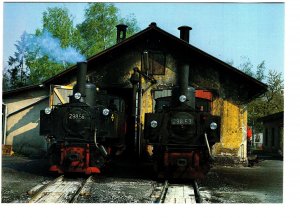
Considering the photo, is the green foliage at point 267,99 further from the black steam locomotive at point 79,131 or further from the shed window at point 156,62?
the black steam locomotive at point 79,131

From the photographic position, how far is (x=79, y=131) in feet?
33.3

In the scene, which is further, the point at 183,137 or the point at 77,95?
the point at 77,95

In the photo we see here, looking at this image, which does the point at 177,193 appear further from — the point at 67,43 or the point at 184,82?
the point at 67,43

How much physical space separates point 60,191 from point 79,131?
7.10 feet

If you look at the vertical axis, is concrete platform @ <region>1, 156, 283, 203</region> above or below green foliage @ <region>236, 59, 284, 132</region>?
below

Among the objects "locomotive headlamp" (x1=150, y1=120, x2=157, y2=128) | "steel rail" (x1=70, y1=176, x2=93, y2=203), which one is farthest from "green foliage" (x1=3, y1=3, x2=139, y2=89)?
"steel rail" (x1=70, y1=176, x2=93, y2=203)

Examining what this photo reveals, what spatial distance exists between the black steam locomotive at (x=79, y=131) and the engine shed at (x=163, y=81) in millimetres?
2621

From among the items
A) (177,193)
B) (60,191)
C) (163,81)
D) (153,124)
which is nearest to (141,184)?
(177,193)

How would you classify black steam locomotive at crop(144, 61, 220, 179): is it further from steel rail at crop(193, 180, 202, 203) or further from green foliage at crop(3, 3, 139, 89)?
green foliage at crop(3, 3, 139, 89)

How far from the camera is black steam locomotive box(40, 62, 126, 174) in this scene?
32.8ft

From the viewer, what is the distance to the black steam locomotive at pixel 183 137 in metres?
9.63

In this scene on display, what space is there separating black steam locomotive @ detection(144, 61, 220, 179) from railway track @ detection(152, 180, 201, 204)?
41 cm

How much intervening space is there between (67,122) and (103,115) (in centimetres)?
95

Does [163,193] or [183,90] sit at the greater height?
[183,90]
